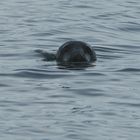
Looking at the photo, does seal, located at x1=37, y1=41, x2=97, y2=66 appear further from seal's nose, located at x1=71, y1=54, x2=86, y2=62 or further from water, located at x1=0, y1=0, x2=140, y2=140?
water, located at x1=0, y1=0, x2=140, y2=140

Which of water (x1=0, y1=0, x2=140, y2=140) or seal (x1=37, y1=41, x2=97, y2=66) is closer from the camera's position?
water (x1=0, y1=0, x2=140, y2=140)

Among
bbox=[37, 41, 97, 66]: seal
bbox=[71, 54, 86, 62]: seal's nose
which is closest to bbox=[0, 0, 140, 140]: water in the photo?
bbox=[37, 41, 97, 66]: seal

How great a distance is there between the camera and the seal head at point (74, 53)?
18953 mm

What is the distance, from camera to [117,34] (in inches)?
905

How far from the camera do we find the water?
45.5 ft

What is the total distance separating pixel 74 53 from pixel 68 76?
4.45ft

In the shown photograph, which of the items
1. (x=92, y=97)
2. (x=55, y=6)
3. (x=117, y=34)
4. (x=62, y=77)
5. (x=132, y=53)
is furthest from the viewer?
(x=55, y=6)

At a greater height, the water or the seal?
the seal

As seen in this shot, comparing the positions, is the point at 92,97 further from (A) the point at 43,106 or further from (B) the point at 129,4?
(B) the point at 129,4

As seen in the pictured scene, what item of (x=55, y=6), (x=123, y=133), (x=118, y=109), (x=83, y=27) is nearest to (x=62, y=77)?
(x=118, y=109)

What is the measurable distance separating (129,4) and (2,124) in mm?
14747

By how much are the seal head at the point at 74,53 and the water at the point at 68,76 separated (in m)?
0.23

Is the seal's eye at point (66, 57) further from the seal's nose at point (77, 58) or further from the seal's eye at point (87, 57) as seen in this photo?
the seal's eye at point (87, 57)

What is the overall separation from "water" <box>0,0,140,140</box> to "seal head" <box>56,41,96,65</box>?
23cm
